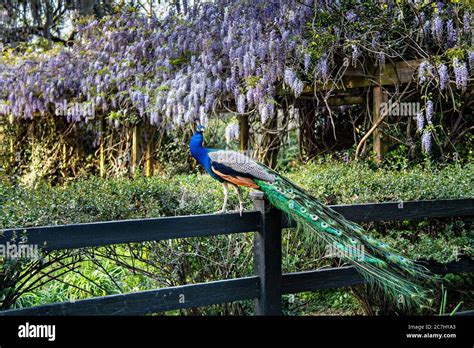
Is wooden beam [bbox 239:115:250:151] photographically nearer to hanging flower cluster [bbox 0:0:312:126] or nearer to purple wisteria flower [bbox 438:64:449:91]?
hanging flower cluster [bbox 0:0:312:126]

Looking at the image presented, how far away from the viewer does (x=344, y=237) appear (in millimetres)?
3438

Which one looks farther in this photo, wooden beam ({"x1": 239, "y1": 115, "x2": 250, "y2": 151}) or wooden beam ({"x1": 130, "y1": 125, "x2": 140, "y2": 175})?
wooden beam ({"x1": 130, "y1": 125, "x2": 140, "y2": 175})

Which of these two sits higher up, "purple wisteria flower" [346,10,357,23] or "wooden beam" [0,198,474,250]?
"purple wisteria flower" [346,10,357,23]

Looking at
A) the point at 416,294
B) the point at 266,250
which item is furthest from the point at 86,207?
the point at 416,294

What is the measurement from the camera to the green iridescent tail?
3.33 meters

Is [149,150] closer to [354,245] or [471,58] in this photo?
[471,58]

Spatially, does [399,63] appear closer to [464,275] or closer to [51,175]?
[464,275]

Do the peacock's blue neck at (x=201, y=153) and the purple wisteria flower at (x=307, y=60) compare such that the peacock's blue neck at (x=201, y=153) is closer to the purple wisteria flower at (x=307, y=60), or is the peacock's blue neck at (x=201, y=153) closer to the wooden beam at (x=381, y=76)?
the wooden beam at (x=381, y=76)

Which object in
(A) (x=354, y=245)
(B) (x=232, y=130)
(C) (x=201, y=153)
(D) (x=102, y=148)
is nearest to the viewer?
(A) (x=354, y=245)

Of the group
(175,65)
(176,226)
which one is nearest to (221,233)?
(176,226)

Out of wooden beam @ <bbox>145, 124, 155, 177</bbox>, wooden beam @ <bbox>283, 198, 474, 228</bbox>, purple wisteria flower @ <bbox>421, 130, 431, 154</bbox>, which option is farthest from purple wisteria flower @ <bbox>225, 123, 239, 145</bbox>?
wooden beam @ <bbox>283, 198, 474, 228</bbox>

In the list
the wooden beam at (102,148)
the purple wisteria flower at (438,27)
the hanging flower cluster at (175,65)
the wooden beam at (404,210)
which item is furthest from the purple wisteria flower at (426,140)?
the wooden beam at (102,148)

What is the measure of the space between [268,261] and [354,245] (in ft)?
1.57
